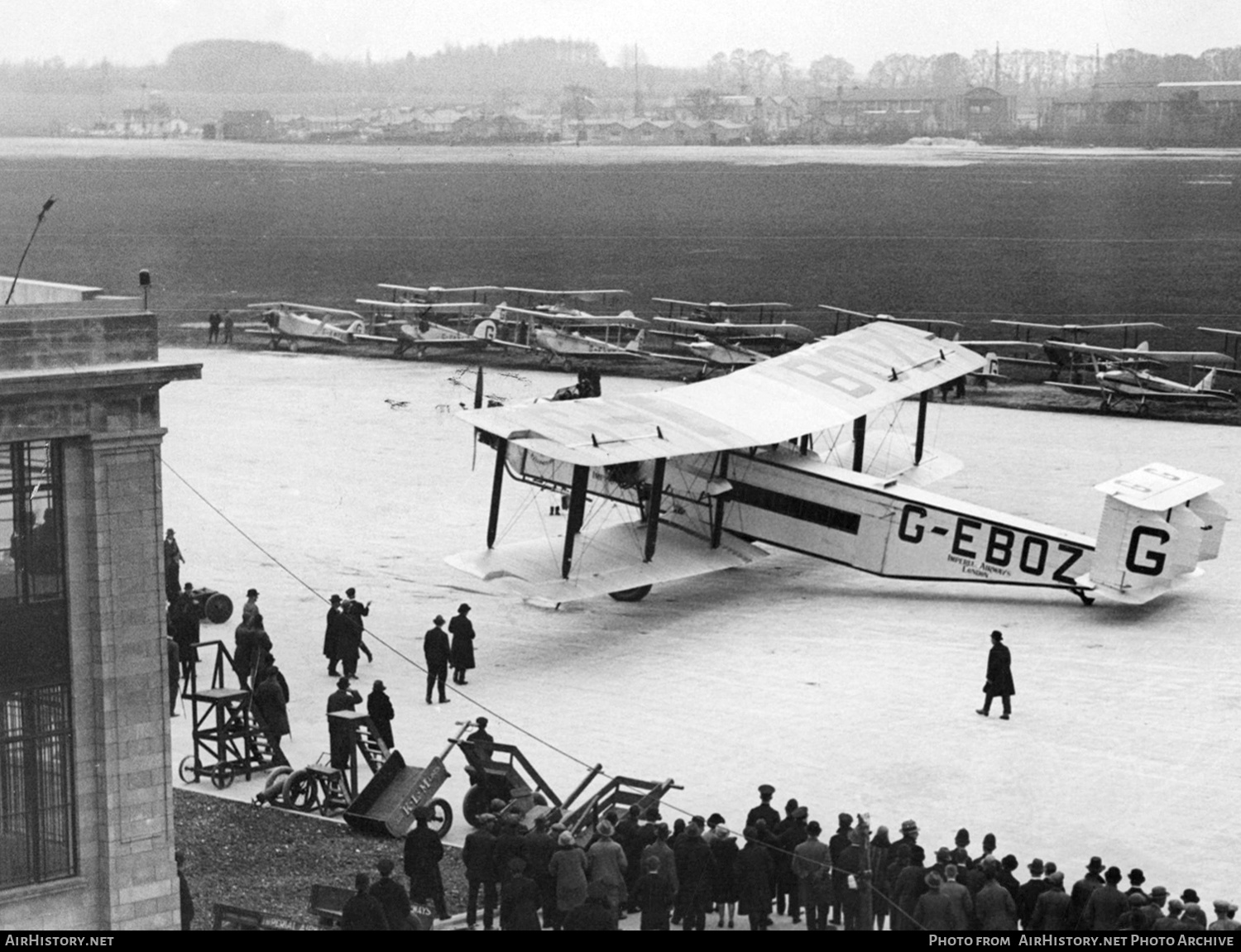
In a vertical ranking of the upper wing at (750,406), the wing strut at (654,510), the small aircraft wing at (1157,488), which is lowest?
the wing strut at (654,510)

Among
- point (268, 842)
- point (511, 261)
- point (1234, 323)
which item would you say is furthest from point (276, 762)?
point (511, 261)

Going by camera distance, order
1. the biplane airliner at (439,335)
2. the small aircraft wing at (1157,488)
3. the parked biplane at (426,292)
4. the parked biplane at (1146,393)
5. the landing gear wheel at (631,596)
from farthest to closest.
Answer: the parked biplane at (426,292), the biplane airliner at (439,335), the parked biplane at (1146,393), the landing gear wheel at (631,596), the small aircraft wing at (1157,488)

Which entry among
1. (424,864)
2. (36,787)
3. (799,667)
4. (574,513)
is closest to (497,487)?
(574,513)

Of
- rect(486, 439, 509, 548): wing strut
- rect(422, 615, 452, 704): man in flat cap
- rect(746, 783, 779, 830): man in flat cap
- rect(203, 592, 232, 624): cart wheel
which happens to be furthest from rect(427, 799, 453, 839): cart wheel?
rect(203, 592, 232, 624): cart wheel

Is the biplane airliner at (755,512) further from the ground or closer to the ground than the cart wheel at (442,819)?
further from the ground

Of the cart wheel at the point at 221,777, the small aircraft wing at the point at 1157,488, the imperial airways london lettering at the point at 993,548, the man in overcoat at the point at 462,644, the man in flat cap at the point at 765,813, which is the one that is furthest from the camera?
the imperial airways london lettering at the point at 993,548

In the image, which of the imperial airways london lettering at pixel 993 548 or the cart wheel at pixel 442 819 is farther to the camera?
the imperial airways london lettering at pixel 993 548

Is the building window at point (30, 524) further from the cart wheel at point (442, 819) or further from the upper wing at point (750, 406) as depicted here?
the upper wing at point (750, 406)
